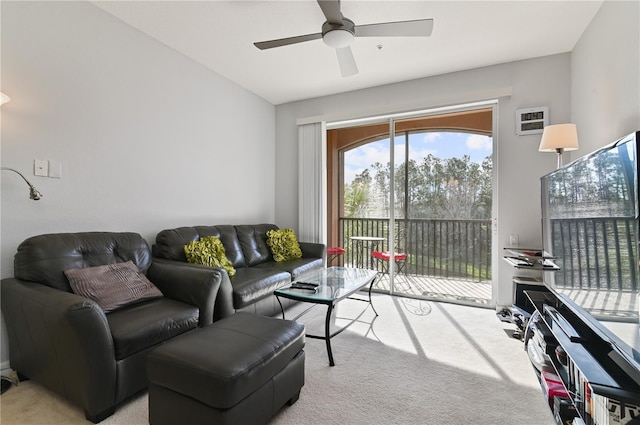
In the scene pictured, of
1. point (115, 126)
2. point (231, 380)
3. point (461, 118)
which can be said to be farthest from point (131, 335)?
point (461, 118)

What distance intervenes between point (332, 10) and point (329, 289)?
1970mm

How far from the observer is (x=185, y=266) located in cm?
229

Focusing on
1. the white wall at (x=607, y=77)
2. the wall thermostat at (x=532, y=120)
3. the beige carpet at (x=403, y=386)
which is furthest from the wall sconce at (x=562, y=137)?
the beige carpet at (x=403, y=386)

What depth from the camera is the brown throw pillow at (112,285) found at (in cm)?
185

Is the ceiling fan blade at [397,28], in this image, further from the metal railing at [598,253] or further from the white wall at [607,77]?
the metal railing at [598,253]

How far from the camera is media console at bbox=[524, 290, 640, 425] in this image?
3.35 ft

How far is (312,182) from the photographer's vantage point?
433cm

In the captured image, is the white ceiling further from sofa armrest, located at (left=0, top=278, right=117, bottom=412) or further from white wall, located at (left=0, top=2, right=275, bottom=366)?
sofa armrest, located at (left=0, top=278, right=117, bottom=412)

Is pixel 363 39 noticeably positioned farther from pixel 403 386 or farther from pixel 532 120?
pixel 403 386

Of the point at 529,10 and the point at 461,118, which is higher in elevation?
the point at 529,10

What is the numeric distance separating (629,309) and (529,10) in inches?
93.7

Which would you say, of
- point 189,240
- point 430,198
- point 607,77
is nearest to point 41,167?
point 189,240

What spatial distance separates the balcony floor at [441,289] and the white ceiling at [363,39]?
2.66m

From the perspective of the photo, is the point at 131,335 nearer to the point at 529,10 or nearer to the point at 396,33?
the point at 396,33
